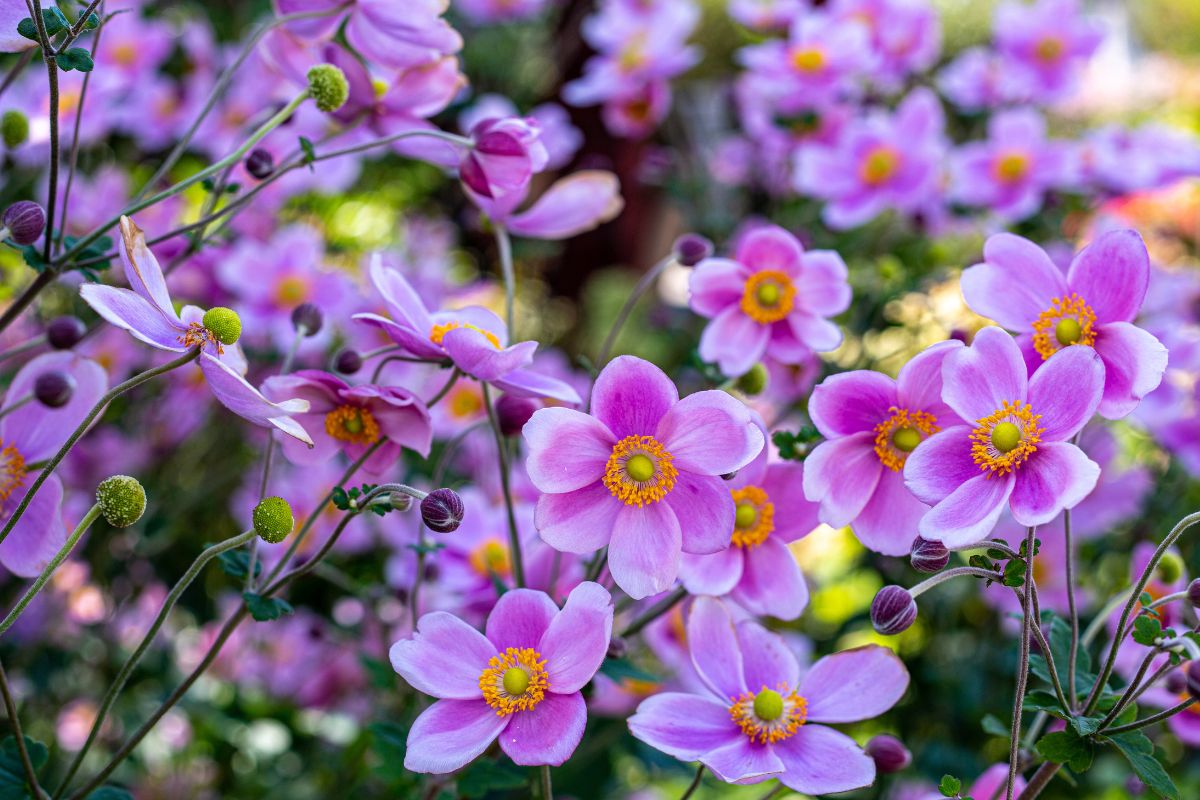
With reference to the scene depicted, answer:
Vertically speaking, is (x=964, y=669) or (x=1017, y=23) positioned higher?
(x=1017, y=23)

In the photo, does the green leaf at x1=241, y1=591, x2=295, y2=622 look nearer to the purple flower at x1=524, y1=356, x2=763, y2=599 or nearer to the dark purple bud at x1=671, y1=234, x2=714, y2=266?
the purple flower at x1=524, y1=356, x2=763, y2=599

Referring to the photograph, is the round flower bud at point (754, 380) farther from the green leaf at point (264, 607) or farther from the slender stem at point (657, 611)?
the green leaf at point (264, 607)

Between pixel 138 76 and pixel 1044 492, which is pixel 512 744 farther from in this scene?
pixel 138 76

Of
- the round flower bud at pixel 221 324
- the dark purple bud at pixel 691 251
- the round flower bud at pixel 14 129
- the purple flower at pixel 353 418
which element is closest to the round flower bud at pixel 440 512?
the purple flower at pixel 353 418

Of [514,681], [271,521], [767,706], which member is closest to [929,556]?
[767,706]

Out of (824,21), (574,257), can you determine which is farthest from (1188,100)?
(824,21)

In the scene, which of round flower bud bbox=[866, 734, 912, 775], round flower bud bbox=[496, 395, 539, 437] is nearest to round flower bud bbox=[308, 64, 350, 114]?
round flower bud bbox=[496, 395, 539, 437]

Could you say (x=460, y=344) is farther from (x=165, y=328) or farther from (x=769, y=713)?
(x=769, y=713)
